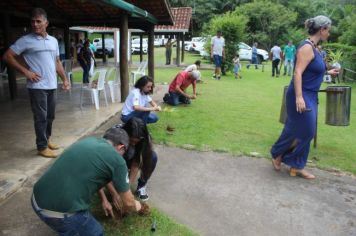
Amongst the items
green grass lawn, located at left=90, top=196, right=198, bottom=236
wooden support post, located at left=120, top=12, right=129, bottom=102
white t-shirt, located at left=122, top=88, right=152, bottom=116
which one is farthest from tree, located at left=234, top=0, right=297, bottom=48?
green grass lawn, located at left=90, top=196, right=198, bottom=236

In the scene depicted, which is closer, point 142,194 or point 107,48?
point 142,194

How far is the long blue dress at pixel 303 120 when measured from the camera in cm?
453

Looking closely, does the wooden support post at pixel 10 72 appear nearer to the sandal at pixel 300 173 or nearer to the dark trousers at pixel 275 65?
the sandal at pixel 300 173

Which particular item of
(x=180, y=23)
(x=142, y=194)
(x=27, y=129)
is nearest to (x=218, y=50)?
(x=180, y=23)

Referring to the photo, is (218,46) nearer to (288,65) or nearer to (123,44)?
(288,65)

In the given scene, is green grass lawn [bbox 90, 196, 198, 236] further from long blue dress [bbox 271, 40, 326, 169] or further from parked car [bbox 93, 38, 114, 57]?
parked car [bbox 93, 38, 114, 57]

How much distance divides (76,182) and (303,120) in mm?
3046

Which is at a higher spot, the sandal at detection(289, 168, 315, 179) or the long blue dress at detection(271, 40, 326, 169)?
the long blue dress at detection(271, 40, 326, 169)

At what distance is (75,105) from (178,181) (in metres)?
4.80

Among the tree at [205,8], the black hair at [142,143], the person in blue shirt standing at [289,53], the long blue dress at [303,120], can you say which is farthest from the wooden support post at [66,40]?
the tree at [205,8]

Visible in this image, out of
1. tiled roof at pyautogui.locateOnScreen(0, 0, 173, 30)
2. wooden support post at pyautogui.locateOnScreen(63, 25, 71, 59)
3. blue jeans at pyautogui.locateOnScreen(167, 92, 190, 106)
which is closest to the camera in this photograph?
blue jeans at pyautogui.locateOnScreen(167, 92, 190, 106)

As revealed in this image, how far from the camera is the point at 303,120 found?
15.2 ft

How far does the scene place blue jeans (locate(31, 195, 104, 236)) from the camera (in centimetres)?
256

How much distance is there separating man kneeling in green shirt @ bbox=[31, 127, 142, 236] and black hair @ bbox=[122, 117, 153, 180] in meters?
0.69
